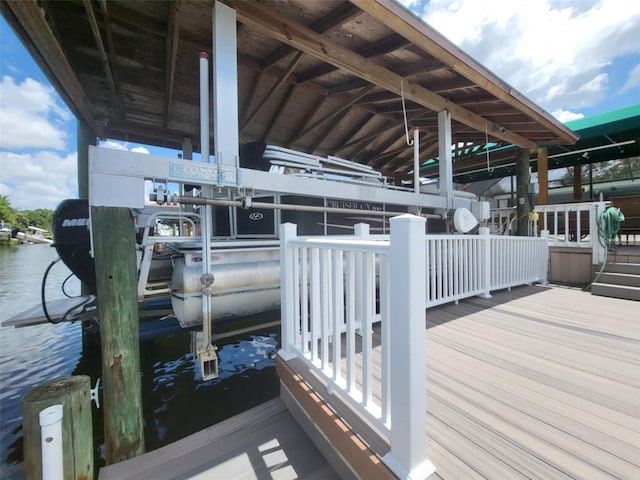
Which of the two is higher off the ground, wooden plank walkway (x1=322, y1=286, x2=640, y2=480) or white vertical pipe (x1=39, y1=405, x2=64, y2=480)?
wooden plank walkway (x1=322, y1=286, x2=640, y2=480)

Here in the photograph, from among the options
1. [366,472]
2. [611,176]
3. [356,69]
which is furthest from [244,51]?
[611,176]

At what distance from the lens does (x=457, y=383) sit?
1.71 meters

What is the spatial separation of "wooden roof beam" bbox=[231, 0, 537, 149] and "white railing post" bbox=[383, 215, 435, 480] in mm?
3177

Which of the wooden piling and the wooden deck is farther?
the wooden piling

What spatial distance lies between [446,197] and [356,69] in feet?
9.21

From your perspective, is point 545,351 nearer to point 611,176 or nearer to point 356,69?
point 356,69

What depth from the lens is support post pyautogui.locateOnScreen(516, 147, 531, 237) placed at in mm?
5980

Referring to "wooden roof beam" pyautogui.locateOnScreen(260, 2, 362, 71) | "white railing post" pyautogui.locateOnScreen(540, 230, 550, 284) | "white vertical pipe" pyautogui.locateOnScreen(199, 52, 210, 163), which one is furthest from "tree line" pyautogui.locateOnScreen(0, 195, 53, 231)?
"white railing post" pyautogui.locateOnScreen(540, 230, 550, 284)

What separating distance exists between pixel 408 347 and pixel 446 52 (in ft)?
12.3

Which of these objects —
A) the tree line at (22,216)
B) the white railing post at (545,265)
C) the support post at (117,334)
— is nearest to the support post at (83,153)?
the support post at (117,334)

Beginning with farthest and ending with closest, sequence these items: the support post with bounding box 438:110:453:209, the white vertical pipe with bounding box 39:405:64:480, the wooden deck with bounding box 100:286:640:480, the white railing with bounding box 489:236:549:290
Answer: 1. the support post with bounding box 438:110:453:209
2. the white railing with bounding box 489:236:549:290
3. the white vertical pipe with bounding box 39:405:64:480
4. the wooden deck with bounding box 100:286:640:480

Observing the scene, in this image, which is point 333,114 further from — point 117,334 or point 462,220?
point 117,334

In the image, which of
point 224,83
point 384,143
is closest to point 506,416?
point 224,83

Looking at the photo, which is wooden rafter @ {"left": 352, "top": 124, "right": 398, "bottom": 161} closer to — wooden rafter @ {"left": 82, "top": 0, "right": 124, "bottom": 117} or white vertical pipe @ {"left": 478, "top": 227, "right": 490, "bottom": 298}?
white vertical pipe @ {"left": 478, "top": 227, "right": 490, "bottom": 298}
